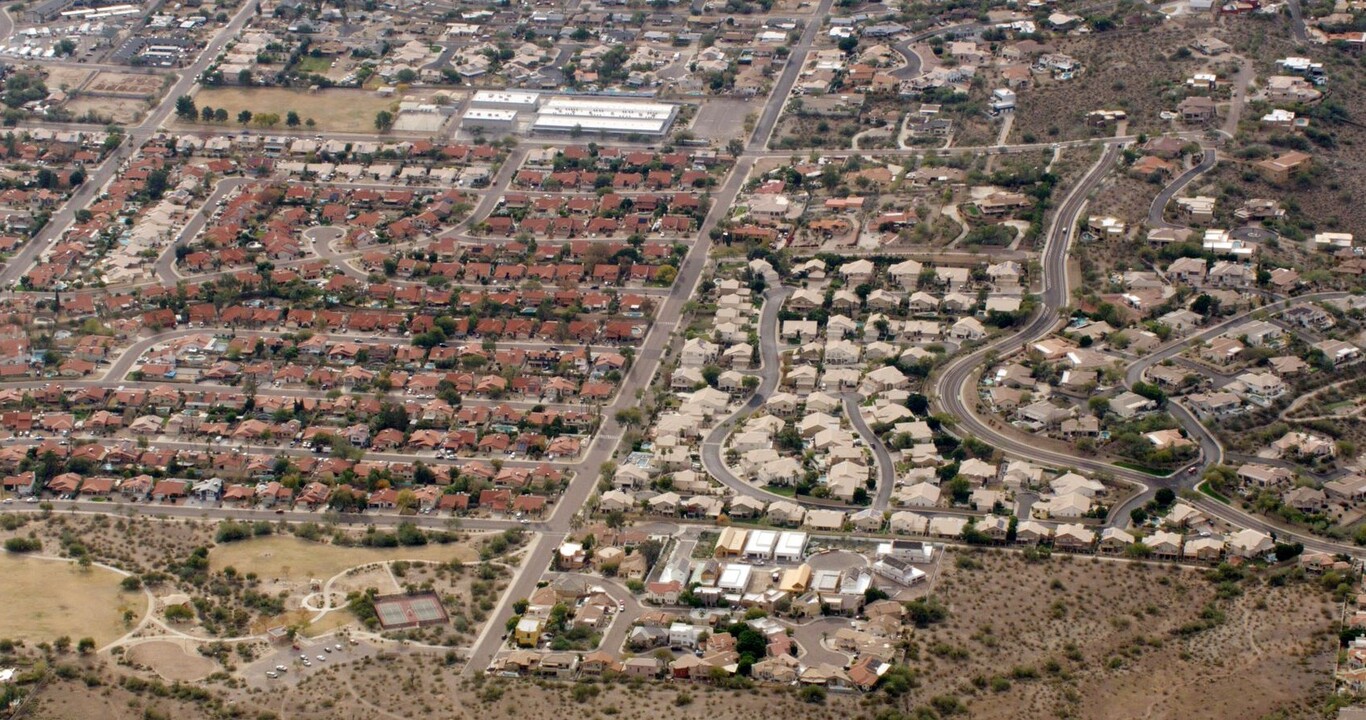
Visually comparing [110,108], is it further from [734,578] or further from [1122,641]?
[1122,641]

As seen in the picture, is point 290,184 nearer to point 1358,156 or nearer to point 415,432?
point 415,432

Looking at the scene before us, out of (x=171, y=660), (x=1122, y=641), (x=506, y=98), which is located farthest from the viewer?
(x=506, y=98)

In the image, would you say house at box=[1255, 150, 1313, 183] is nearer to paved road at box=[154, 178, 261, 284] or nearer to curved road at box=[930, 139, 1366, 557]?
curved road at box=[930, 139, 1366, 557]

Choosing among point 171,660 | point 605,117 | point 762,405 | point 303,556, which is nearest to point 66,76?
point 605,117

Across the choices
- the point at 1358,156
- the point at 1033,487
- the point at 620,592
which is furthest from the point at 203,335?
the point at 1358,156

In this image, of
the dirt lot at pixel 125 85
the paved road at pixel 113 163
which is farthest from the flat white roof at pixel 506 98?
the dirt lot at pixel 125 85

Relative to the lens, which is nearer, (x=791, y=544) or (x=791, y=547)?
(x=791, y=547)

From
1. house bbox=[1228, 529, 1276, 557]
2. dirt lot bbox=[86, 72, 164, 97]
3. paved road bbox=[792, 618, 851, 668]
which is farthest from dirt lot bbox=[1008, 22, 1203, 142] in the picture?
dirt lot bbox=[86, 72, 164, 97]
